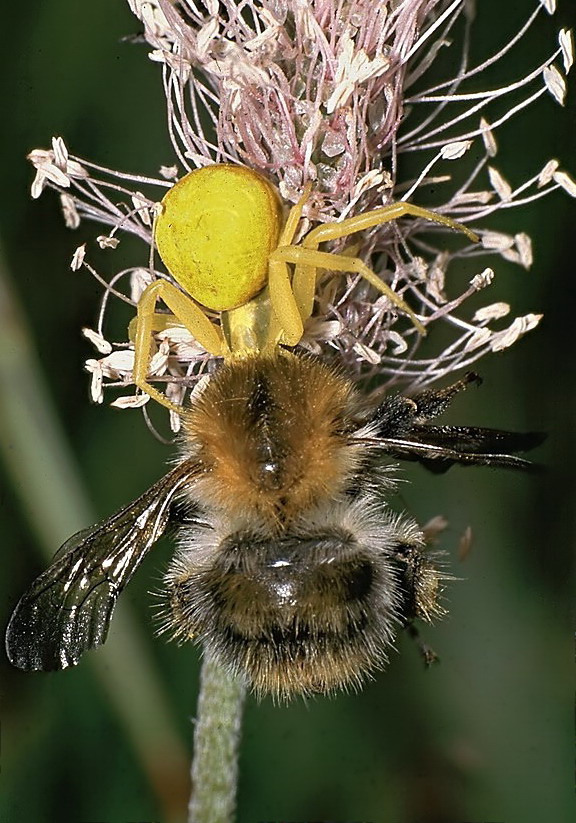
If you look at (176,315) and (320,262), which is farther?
(176,315)

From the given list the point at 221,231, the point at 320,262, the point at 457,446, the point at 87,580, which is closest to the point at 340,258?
the point at 320,262

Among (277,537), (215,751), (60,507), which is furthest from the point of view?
(60,507)

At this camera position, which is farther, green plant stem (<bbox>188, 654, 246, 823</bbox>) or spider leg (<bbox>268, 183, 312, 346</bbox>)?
green plant stem (<bbox>188, 654, 246, 823</bbox>)

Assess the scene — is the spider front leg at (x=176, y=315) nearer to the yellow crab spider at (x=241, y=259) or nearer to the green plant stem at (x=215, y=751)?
the yellow crab spider at (x=241, y=259)

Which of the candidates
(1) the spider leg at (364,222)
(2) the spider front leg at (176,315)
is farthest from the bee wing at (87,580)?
(1) the spider leg at (364,222)

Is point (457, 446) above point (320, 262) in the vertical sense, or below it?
below

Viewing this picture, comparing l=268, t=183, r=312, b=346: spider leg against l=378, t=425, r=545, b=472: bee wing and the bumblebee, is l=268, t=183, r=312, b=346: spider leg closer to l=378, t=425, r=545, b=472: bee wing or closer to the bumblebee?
the bumblebee

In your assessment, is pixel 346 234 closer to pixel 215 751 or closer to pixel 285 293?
pixel 285 293

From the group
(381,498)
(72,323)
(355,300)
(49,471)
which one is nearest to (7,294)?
(72,323)

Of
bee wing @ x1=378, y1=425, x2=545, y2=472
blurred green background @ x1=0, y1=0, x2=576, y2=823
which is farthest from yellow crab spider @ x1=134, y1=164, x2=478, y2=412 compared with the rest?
blurred green background @ x1=0, y1=0, x2=576, y2=823
